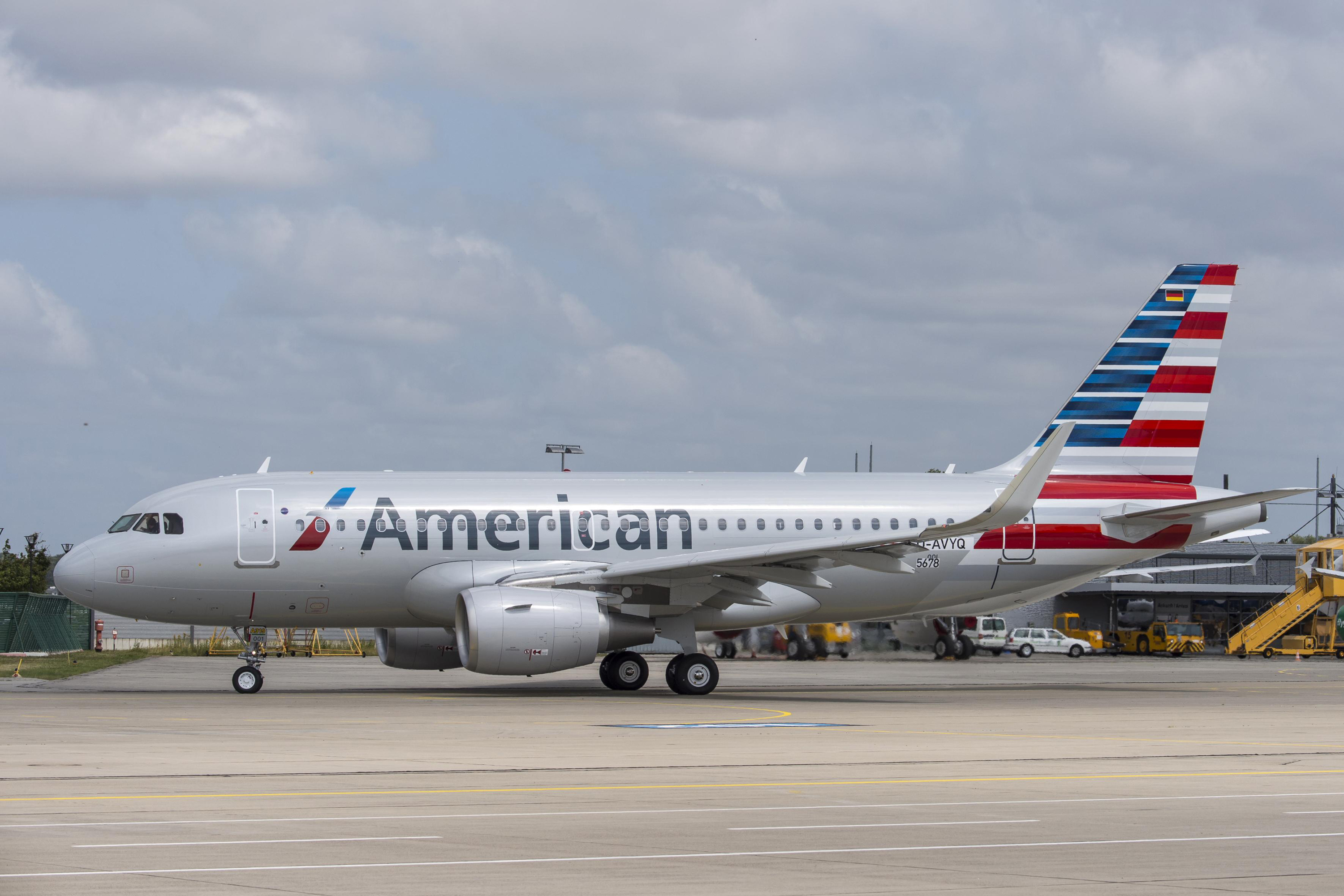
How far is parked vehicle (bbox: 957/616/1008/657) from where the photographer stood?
6475cm

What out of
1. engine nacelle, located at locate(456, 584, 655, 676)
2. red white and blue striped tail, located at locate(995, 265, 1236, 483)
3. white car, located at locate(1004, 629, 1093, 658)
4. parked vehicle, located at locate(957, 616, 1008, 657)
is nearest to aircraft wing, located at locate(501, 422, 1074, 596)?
engine nacelle, located at locate(456, 584, 655, 676)

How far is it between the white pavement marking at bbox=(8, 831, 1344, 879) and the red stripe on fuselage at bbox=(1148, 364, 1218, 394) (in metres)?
24.3

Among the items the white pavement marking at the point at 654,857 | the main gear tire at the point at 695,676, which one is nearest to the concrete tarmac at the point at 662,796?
the white pavement marking at the point at 654,857

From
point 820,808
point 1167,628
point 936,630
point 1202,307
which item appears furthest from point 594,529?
point 1167,628

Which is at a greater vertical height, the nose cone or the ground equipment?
the nose cone

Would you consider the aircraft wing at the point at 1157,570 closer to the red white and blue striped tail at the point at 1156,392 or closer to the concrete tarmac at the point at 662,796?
the red white and blue striped tail at the point at 1156,392

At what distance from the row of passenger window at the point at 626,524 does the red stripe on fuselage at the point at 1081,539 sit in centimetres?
163

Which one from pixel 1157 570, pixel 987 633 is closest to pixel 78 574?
pixel 987 633

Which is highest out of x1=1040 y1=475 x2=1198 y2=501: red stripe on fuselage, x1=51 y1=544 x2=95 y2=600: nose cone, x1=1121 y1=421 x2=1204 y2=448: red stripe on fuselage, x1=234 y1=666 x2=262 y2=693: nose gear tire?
x1=1121 y1=421 x2=1204 y2=448: red stripe on fuselage

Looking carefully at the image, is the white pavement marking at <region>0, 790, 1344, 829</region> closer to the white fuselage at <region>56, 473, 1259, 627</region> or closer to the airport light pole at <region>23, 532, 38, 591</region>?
the white fuselage at <region>56, 473, 1259, 627</region>

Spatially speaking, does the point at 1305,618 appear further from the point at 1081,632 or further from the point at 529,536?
the point at 529,536

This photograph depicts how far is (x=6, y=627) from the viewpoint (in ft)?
172

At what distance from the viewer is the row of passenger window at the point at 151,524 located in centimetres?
2931

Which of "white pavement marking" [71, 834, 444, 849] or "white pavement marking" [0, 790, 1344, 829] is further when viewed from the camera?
"white pavement marking" [0, 790, 1344, 829]
